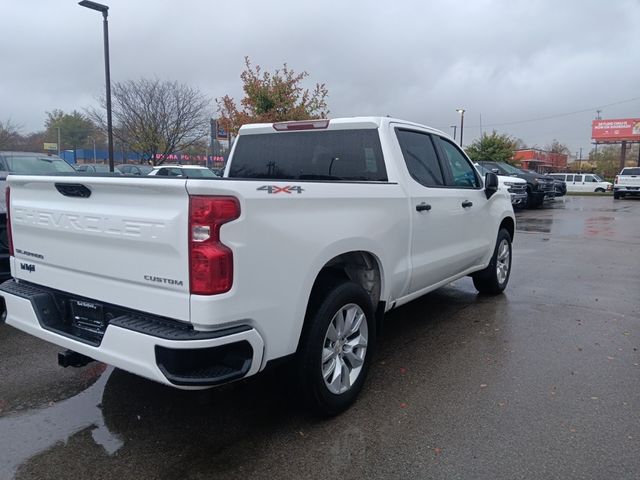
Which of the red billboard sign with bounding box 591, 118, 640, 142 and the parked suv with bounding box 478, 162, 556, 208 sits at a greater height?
the red billboard sign with bounding box 591, 118, 640, 142

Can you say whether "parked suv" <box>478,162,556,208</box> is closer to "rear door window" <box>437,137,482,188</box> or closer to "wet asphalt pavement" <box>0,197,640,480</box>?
"rear door window" <box>437,137,482,188</box>

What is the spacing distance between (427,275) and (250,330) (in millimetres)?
2260

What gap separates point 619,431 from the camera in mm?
3234

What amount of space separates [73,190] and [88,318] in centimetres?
74

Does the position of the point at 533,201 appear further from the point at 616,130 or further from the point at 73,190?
the point at 616,130

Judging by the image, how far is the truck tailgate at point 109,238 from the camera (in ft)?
8.53

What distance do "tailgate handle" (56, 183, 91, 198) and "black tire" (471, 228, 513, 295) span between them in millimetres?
4600

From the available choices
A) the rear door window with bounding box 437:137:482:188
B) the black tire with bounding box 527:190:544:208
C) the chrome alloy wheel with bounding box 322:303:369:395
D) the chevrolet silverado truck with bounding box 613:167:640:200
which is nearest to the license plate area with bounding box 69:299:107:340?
the chrome alloy wheel with bounding box 322:303:369:395

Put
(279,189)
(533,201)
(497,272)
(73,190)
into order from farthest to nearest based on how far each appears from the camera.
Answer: (533,201), (497,272), (73,190), (279,189)

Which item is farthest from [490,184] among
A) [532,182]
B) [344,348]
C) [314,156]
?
[532,182]

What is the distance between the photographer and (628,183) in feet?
96.8

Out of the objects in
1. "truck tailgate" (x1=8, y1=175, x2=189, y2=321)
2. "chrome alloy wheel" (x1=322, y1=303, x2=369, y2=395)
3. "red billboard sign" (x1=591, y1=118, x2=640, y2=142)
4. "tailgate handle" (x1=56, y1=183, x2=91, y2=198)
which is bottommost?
"chrome alloy wheel" (x1=322, y1=303, x2=369, y2=395)

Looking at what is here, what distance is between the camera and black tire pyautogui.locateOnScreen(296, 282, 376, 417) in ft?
10.3

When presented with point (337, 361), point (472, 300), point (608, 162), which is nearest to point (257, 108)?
point (472, 300)
